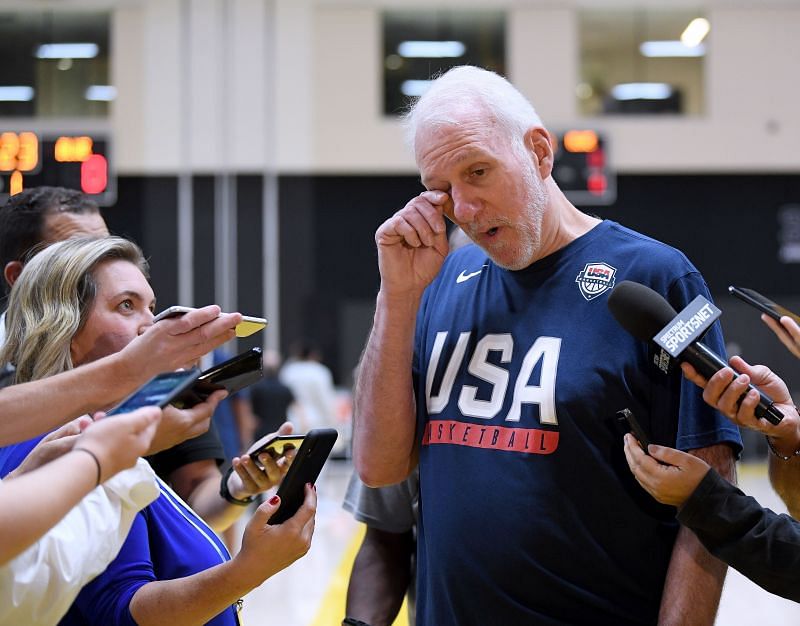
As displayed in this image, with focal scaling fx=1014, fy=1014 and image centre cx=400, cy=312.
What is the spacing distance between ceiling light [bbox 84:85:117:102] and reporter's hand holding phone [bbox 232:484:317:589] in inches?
616

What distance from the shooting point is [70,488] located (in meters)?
1.48

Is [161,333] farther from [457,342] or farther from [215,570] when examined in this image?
[457,342]

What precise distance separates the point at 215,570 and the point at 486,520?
22.2 inches

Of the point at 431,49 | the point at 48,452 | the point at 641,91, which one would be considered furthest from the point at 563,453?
the point at 641,91

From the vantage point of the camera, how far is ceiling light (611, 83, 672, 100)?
17000 mm

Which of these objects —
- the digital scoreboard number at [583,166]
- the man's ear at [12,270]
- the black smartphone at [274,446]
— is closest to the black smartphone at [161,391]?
the black smartphone at [274,446]

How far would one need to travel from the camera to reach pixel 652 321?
187cm

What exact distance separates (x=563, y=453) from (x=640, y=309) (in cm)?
37

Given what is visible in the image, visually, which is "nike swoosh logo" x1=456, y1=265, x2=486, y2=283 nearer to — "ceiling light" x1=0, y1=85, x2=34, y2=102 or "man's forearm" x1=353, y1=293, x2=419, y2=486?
"man's forearm" x1=353, y1=293, x2=419, y2=486

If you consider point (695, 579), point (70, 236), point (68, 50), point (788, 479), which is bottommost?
point (695, 579)

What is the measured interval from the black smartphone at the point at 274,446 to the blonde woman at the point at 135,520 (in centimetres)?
20

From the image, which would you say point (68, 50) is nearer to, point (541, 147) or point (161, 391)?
point (541, 147)

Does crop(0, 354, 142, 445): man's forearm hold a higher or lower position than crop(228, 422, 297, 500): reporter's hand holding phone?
higher

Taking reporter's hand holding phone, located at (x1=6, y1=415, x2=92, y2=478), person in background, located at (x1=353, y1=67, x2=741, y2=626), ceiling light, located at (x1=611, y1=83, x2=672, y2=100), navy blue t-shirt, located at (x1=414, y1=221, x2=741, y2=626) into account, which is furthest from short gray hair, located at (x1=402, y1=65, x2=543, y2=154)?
ceiling light, located at (x1=611, y1=83, x2=672, y2=100)
